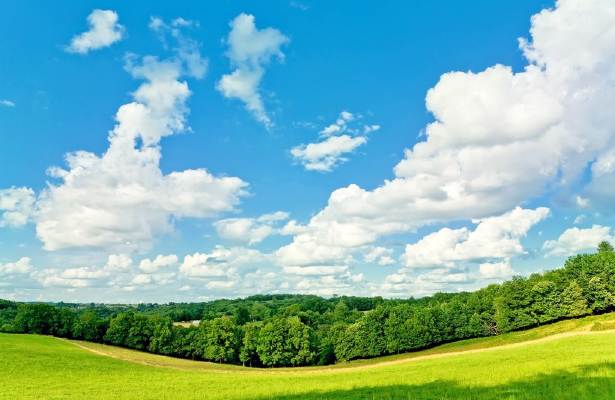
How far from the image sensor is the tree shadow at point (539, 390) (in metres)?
15.1

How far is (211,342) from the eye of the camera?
389 feet

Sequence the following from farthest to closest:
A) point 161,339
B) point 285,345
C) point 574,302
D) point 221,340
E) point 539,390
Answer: point 161,339, point 221,340, point 285,345, point 574,302, point 539,390

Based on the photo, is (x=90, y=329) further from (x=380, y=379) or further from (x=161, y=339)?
(x=380, y=379)

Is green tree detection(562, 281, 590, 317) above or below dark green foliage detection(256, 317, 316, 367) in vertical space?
above

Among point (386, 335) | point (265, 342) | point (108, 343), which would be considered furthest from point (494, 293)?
point (108, 343)

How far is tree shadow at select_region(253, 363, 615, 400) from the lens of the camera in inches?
593

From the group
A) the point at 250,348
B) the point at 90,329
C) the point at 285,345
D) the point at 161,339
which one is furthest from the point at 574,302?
the point at 90,329

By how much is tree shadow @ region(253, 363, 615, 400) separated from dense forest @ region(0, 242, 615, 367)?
96.4m

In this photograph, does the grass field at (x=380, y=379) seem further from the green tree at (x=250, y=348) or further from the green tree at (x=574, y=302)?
the green tree at (x=250, y=348)

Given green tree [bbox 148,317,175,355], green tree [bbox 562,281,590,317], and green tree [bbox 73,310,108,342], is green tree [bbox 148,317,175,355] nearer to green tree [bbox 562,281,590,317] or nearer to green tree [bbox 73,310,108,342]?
green tree [bbox 73,310,108,342]

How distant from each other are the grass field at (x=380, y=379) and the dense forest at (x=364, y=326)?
24149 millimetres

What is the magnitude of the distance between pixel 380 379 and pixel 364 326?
295ft

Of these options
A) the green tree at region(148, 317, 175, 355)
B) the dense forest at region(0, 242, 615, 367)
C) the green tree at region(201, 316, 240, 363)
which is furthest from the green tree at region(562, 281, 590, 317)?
the green tree at region(148, 317, 175, 355)

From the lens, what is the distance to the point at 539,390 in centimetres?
1636
